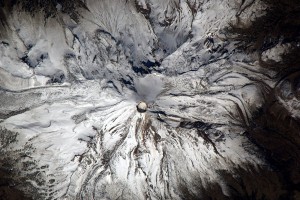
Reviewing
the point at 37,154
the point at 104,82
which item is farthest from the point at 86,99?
the point at 37,154

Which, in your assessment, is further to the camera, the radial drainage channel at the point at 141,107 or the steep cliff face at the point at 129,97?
the radial drainage channel at the point at 141,107

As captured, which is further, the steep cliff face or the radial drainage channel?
the radial drainage channel

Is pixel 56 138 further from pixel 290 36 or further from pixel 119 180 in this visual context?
pixel 290 36
